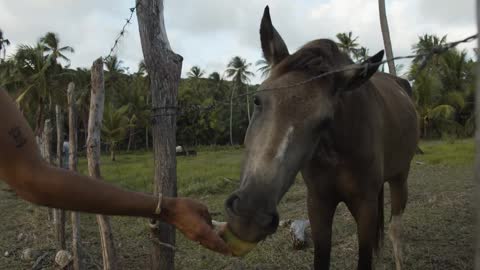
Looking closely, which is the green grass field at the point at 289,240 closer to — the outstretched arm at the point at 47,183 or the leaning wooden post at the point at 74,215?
the leaning wooden post at the point at 74,215

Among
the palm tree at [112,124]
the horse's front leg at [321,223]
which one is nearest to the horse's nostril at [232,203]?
the horse's front leg at [321,223]

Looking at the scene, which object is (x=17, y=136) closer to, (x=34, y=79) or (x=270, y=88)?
(x=270, y=88)

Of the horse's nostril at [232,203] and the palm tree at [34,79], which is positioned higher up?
the palm tree at [34,79]

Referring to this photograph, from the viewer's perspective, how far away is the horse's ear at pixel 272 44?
9.11 ft

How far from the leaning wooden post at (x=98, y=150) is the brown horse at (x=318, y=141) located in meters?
1.95

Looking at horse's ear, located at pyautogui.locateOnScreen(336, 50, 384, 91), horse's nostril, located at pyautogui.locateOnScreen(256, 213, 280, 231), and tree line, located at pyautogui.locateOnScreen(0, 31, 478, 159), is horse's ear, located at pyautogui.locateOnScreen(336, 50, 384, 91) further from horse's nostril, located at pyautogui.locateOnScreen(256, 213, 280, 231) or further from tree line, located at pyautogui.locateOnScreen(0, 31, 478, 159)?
tree line, located at pyautogui.locateOnScreen(0, 31, 478, 159)

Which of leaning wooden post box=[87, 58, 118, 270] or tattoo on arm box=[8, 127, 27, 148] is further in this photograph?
leaning wooden post box=[87, 58, 118, 270]

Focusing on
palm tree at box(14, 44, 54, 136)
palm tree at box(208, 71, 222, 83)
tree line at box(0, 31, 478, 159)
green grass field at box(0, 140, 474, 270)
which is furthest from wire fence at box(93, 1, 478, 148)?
palm tree at box(208, 71, 222, 83)

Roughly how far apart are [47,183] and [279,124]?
1.12 m

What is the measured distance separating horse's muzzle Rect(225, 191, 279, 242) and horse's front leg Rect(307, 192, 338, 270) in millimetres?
1480

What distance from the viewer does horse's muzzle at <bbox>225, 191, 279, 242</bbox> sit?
2.02m

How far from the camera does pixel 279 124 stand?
2.28m

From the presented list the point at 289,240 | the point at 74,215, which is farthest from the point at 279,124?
the point at 289,240

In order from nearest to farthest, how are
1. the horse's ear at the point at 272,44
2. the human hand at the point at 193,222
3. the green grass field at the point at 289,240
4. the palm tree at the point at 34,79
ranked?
the human hand at the point at 193,222
the horse's ear at the point at 272,44
the green grass field at the point at 289,240
the palm tree at the point at 34,79
